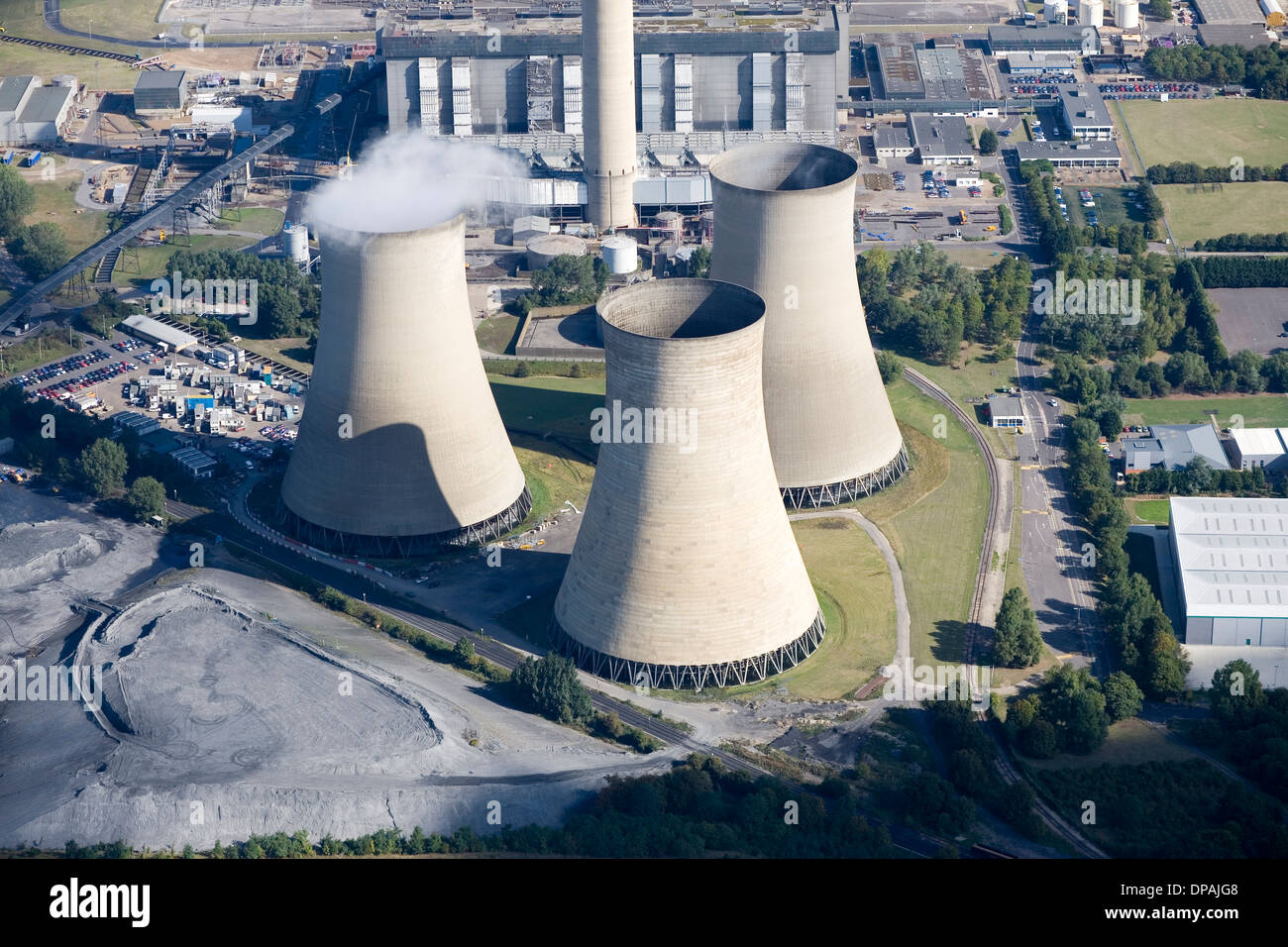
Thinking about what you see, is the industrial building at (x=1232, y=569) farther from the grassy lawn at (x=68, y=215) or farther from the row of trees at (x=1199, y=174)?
the grassy lawn at (x=68, y=215)

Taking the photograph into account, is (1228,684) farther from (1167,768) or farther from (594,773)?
(594,773)

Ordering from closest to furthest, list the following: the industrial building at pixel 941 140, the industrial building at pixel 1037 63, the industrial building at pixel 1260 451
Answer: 1. the industrial building at pixel 1260 451
2. the industrial building at pixel 941 140
3. the industrial building at pixel 1037 63

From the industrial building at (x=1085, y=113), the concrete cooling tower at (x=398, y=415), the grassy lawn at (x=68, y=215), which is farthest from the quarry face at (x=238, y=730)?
the industrial building at (x=1085, y=113)

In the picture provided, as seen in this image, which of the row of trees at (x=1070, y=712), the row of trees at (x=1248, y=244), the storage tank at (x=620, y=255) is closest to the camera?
the row of trees at (x=1070, y=712)

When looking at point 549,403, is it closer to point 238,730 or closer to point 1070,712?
point 238,730

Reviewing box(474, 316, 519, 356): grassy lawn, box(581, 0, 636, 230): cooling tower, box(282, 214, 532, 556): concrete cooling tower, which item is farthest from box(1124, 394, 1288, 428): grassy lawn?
box(581, 0, 636, 230): cooling tower

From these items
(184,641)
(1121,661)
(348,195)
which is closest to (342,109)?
(348,195)

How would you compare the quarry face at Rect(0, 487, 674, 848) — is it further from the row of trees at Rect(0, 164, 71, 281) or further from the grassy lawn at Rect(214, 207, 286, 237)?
the grassy lawn at Rect(214, 207, 286, 237)
